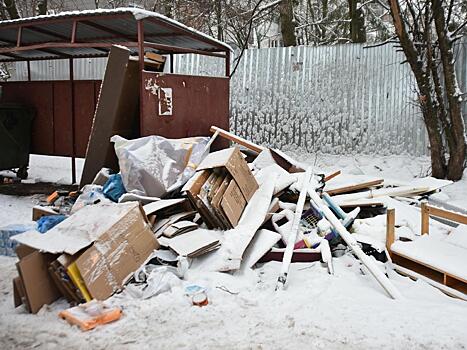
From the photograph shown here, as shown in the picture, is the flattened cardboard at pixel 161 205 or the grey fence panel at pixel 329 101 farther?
the grey fence panel at pixel 329 101

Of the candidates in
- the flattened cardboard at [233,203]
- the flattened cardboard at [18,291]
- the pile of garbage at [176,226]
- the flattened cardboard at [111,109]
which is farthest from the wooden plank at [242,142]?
the flattened cardboard at [18,291]

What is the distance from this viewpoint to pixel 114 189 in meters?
5.38

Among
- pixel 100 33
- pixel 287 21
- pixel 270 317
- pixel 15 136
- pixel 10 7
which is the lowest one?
pixel 270 317

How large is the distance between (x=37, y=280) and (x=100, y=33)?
544cm

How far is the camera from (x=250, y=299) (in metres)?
3.72

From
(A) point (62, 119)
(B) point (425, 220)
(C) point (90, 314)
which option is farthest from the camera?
(A) point (62, 119)

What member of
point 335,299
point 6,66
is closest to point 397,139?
point 335,299

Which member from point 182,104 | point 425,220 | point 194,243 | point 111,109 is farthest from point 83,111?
point 425,220

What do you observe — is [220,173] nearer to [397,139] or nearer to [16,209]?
[16,209]

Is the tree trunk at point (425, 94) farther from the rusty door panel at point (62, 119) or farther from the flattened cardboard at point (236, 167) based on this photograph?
the rusty door panel at point (62, 119)

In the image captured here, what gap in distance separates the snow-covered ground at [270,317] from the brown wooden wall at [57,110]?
14.7ft

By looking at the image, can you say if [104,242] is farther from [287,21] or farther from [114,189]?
[287,21]

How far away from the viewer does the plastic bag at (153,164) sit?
5227mm

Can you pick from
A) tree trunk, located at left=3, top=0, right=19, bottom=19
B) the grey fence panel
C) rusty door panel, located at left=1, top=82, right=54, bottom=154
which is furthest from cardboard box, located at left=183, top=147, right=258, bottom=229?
tree trunk, located at left=3, top=0, right=19, bottom=19
